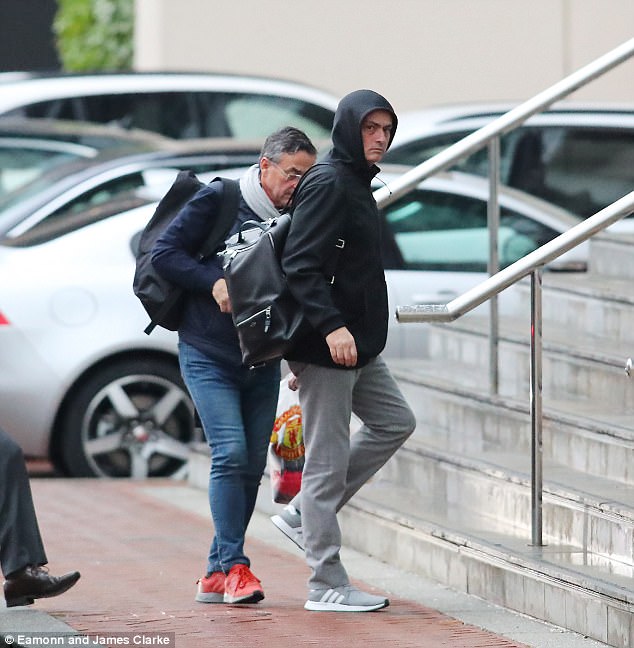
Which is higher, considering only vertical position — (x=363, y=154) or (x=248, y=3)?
(x=248, y=3)

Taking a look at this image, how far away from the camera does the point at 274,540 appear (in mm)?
7773

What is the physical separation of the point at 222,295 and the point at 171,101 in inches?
329

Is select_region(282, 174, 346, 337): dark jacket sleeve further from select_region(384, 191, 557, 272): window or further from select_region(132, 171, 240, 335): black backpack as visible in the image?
select_region(384, 191, 557, 272): window

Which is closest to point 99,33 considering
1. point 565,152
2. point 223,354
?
point 565,152

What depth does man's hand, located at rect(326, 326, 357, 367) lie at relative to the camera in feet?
19.3

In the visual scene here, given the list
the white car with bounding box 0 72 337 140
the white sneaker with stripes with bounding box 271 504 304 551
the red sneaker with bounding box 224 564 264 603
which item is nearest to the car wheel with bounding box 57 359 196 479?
the white sneaker with stripes with bounding box 271 504 304 551

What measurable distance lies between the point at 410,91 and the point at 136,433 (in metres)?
7.08

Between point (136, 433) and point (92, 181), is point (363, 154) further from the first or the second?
point (92, 181)

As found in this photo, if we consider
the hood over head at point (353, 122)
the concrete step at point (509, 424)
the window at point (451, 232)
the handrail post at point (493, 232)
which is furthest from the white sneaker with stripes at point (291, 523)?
the window at point (451, 232)

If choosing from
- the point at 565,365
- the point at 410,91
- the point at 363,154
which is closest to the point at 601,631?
the point at 363,154

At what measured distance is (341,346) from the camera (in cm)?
588

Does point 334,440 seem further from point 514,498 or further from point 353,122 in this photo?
point 353,122

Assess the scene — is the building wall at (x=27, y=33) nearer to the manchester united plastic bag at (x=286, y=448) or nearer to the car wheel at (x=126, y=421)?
the car wheel at (x=126, y=421)

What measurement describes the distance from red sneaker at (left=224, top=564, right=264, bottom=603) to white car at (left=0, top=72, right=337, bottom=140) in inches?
311
